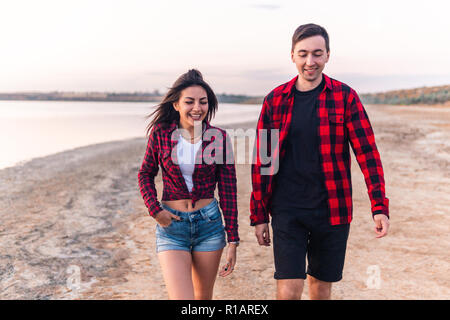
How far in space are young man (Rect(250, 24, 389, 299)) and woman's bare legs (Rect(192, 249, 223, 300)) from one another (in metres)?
0.44

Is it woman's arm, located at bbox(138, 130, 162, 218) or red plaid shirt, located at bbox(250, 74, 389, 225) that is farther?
woman's arm, located at bbox(138, 130, 162, 218)

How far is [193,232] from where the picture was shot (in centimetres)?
282

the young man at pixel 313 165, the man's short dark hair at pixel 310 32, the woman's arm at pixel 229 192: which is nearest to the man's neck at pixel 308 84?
the young man at pixel 313 165

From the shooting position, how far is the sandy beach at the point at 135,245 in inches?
191

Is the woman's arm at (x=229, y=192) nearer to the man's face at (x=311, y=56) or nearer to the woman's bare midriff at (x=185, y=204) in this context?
the woman's bare midriff at (x=185, y=204)

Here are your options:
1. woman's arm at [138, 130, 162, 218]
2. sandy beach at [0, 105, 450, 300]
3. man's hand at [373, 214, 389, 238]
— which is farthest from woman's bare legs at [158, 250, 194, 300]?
sandy beach at [0, 105, 450, 300]

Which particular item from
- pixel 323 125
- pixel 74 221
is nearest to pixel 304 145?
pixel 323 125

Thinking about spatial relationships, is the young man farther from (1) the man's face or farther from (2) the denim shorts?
(2) the denim shorts

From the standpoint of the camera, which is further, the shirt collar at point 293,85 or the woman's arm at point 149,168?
the woman's arm at point 149,168

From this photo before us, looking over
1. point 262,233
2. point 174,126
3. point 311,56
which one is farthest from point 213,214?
point 311,56

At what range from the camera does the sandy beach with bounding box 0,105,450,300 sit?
486cm

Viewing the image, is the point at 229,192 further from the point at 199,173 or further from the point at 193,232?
the point at 193,232
